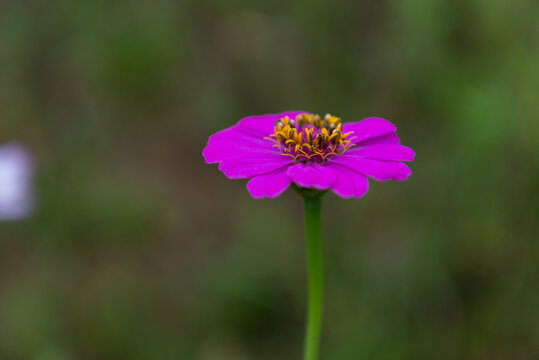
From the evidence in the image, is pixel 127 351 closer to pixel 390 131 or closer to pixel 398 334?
pixel 398 334

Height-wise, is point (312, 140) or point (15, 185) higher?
point (15, 185)

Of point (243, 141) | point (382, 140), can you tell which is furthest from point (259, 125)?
point (382, 140)

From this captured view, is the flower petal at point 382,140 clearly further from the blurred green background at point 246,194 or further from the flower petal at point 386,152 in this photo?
the blurred green background at point 246,194

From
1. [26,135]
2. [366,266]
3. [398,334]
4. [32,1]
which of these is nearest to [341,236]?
[366,266]

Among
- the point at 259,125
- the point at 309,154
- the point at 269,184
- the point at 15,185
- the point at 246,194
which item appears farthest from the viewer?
the point at 246,194

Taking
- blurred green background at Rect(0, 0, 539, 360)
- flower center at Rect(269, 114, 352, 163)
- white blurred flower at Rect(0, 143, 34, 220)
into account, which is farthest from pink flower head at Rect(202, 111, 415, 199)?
white blurred flower at Rect(0, 143, 34, 220)

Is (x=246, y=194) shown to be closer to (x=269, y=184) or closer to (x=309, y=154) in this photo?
(x=309, y=154)

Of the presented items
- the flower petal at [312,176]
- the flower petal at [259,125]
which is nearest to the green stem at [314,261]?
the flower petal at [312,176]

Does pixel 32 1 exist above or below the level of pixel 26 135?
above
